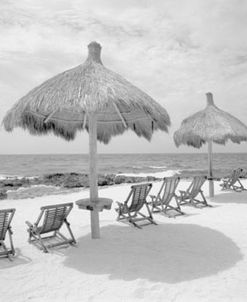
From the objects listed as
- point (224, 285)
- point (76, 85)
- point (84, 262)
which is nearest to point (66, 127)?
point (76, 85)

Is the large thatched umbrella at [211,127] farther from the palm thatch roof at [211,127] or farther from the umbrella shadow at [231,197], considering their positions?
the umbrella shadow at [231,197]

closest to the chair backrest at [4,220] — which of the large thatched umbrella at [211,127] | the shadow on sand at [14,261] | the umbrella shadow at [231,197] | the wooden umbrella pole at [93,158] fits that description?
the shadow on sand at [14,261]

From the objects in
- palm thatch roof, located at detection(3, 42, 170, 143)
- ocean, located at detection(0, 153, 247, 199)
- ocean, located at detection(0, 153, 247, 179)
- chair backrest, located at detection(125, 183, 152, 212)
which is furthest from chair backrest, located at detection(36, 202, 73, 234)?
ocean, located at detection(0, 153, 247, 179)

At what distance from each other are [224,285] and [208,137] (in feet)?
17.4

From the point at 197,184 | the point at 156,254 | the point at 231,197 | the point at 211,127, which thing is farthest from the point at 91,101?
the point at 231,197

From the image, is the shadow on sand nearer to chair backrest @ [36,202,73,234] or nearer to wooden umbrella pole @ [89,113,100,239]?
chair backrest @ [36,202,73,234]

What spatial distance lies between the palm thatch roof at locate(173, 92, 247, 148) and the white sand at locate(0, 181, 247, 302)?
2849 mm

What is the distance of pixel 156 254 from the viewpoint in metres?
4.02

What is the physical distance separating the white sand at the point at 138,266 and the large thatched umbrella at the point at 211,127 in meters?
2.85

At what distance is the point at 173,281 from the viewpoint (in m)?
3.17

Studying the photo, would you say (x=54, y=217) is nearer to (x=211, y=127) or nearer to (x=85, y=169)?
(x=211, y=127)

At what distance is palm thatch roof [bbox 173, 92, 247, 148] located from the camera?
7.89 m

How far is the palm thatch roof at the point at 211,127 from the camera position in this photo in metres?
7.89

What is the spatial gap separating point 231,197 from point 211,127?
7.40 ft
